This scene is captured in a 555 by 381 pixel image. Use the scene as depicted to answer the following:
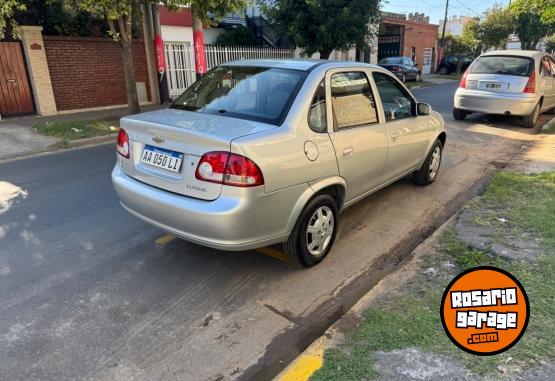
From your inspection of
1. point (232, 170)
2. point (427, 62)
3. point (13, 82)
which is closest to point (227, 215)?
point (232, 170)

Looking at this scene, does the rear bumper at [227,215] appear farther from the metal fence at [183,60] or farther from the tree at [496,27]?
the tree at [496,27]

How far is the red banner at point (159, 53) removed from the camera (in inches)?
534

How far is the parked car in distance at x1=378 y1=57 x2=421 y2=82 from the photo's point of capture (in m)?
23.6

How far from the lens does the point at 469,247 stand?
12.6 feet

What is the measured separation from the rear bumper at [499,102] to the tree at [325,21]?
7763 mm

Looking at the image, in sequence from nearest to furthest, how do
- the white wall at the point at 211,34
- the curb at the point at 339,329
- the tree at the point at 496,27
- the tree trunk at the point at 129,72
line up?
the curb at the point at 339,329 → the tree trunk at the point at 129,72 → the white wall at the point at 211,34 → the tree at the point at 496,27

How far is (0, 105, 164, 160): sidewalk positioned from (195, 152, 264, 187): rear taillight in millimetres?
6703

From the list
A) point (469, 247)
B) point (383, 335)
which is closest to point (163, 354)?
point (383, 335)

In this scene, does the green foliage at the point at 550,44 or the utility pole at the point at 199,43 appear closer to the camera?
the utility pole at the point at 199,43

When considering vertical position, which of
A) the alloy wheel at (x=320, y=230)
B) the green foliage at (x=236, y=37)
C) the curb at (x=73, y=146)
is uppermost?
the green foliage at (x=236, y=37)

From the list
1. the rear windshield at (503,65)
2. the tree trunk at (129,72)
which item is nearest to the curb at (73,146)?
the tree trunk at (129,72)

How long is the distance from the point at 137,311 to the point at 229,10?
9.56 meters

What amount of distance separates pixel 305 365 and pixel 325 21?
16197 mm

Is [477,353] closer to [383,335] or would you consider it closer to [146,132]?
[383,335]
